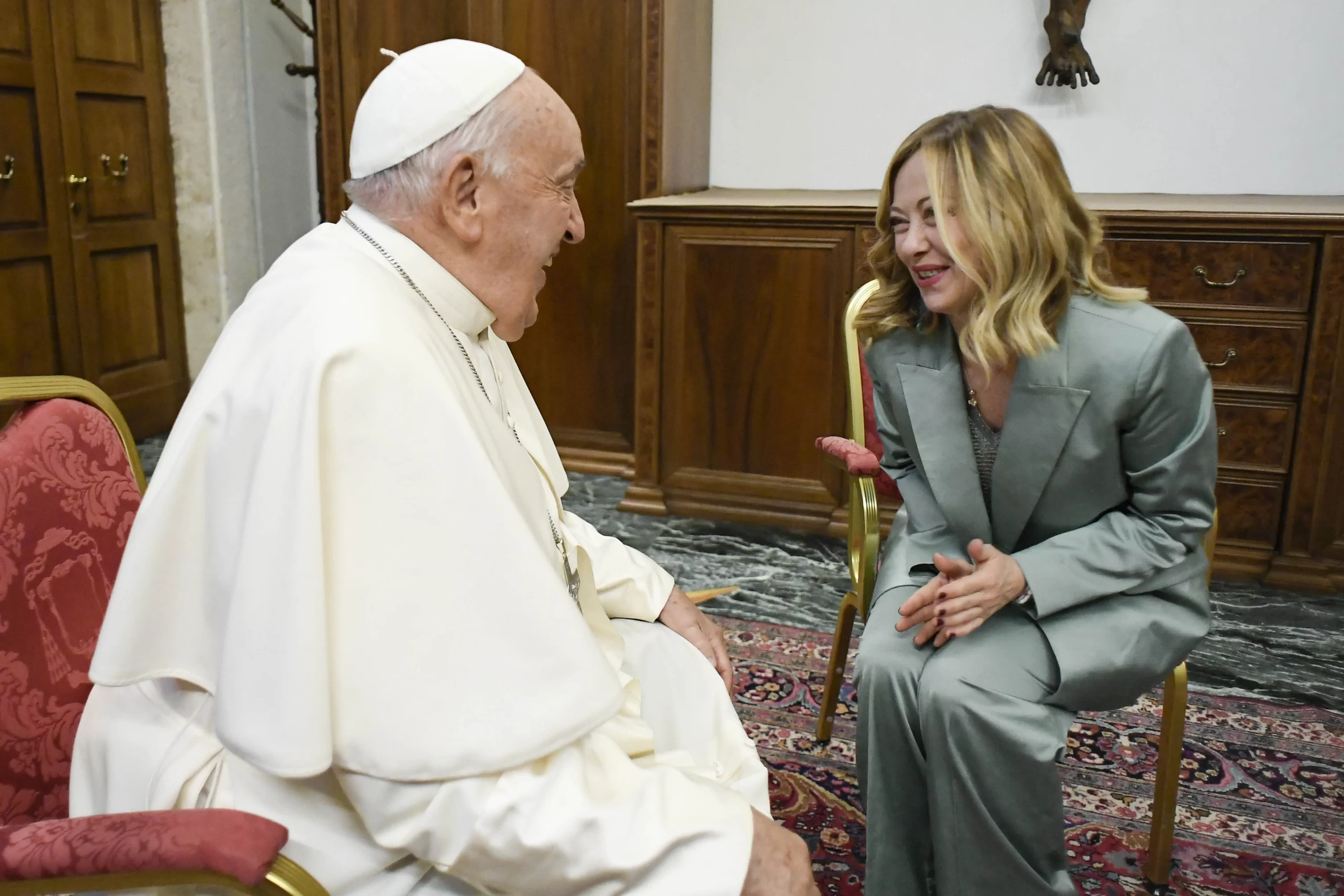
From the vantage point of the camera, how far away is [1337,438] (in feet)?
11.7

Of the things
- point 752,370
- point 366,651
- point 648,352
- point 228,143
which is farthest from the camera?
point 228,143

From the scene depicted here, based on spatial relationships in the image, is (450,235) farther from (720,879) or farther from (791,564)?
(791,564)

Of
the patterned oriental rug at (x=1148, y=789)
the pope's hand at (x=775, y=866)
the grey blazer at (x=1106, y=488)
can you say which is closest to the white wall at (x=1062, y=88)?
the patterned oriental rug at (x=1148, y=789)

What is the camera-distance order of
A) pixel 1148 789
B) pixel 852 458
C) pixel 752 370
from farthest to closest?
pixel 752 370 → pixel 1148 789 → pixel 852 458

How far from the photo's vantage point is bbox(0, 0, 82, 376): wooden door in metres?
4.37

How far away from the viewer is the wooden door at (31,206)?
4.37m

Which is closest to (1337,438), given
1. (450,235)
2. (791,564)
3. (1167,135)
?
(1167,135)

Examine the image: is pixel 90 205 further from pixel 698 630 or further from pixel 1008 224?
pixel 1008 224

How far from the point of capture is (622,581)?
170 centimetres

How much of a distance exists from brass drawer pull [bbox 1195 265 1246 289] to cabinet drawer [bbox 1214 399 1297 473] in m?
0.39

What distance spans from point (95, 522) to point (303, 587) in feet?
1.51

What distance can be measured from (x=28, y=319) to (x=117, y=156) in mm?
879

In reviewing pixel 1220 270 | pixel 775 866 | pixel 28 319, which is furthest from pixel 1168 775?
pixel 28 319

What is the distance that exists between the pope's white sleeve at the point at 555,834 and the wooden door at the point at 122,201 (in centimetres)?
454
